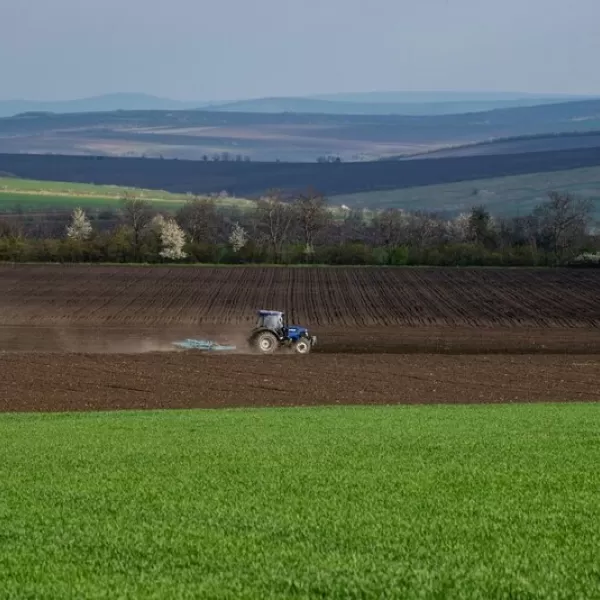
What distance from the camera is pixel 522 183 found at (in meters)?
181

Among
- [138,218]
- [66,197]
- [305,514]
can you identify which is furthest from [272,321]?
[66,197]

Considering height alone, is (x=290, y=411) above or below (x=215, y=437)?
below

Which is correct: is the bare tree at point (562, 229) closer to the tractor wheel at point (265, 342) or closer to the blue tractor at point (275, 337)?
the blue tractor at point (275, 337)

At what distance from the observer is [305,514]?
1159cm

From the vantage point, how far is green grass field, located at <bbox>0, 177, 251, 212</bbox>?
481 feet

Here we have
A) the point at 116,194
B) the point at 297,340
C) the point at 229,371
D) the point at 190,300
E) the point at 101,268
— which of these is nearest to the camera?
the point at 229,371

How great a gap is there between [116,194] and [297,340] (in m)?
138

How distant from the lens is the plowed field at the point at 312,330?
100.0 ft

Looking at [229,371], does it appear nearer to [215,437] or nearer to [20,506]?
[215,437]

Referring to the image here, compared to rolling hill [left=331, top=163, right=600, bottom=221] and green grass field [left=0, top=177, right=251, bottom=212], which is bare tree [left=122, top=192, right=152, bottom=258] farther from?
rolling hill [left=331, top=163, right=600, bottom=221]

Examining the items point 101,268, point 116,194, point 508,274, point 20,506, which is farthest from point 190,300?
point 116,194

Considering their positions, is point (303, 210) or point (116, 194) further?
point (116, 194)

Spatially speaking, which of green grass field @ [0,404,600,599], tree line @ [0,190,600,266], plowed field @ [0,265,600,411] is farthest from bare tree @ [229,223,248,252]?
green grass field @ [0,404,600,599]

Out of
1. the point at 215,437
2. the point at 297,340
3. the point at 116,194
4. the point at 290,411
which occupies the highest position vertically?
the point at 215,437
